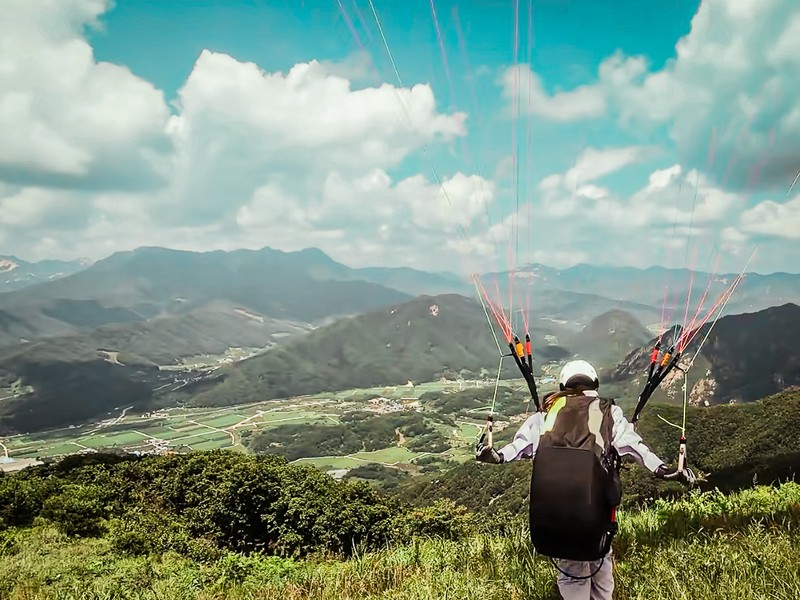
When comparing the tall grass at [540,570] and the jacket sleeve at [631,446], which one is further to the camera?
the tall grass at [540,570]

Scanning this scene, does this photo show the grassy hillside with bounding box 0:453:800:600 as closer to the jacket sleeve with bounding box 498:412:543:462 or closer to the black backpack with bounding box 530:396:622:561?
the black backpack with bounding box 530:396:622:561

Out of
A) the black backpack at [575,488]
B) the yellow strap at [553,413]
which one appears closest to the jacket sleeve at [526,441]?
the yellow strap at [553,413]

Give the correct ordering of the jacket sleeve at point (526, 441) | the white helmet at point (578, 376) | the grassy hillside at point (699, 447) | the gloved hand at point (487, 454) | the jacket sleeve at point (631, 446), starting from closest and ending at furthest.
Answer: the jacket sleeve at point (631, 446), the white helmet at point (578, 376), the jacket sleeve at point (526, 441), the gloved hand at point (487, 454), the grassy hillside at point (699, 447)

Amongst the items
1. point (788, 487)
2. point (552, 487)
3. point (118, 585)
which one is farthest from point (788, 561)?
point (118, 585)

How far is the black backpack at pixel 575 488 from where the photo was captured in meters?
4.18

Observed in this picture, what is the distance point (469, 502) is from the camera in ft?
290

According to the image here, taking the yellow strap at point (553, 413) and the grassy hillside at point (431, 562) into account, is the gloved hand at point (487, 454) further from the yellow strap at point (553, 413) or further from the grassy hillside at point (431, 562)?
the grassy hillside at point (431, 562)

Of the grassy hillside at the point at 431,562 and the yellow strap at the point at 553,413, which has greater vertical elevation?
the yellow strap at the point at 553,413

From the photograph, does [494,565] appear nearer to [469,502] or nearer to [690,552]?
[690,552]

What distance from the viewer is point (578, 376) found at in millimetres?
4840

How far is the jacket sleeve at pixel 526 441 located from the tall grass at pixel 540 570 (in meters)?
1.35

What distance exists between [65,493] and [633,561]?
86.5 feet

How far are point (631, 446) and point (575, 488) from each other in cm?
72

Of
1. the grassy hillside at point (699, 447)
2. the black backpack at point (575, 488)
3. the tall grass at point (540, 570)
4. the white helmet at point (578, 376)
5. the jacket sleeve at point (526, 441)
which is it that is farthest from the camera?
the grassy hillside at point (699, 447)
